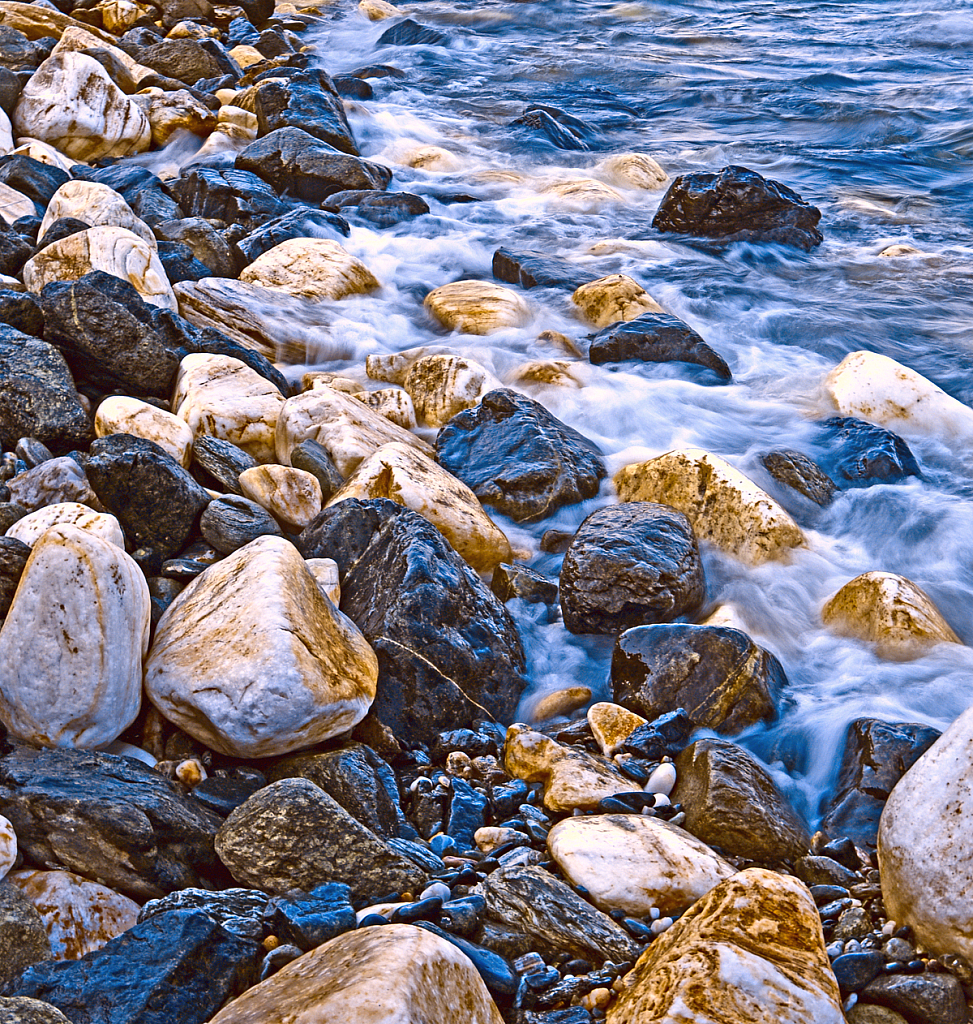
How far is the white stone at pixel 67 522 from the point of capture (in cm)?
274

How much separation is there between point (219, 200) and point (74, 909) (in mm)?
5830

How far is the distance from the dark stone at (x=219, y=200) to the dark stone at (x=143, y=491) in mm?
4017

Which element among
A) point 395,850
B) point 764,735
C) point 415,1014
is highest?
point 415,1014

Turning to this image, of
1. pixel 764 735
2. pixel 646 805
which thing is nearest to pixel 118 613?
pixel 646 805

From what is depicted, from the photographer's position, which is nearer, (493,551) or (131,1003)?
(131,1003)

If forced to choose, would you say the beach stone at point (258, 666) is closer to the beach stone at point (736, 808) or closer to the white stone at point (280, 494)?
the white stone at point (280, 494)

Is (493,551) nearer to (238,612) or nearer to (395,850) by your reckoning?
(238,612)

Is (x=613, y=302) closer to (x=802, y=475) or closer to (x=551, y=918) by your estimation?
(x=802, y=475)

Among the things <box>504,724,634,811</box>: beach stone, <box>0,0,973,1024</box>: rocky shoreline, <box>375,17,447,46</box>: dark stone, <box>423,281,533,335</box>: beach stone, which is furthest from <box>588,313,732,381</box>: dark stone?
→ <box>375,17,447,46</box>: dark stone

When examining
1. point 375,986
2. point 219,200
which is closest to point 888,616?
point 375,986

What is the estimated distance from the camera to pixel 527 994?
6.64 ft

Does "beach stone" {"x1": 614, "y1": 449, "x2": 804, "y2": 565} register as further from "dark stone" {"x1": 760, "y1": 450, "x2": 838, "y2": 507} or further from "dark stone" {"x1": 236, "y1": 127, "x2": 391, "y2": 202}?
"dark stone" {"x1": 236, "y1": 127, "x2": 391, "y2": 202}

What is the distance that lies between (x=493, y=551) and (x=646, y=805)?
1.45 meters

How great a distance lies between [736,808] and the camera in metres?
2.56
